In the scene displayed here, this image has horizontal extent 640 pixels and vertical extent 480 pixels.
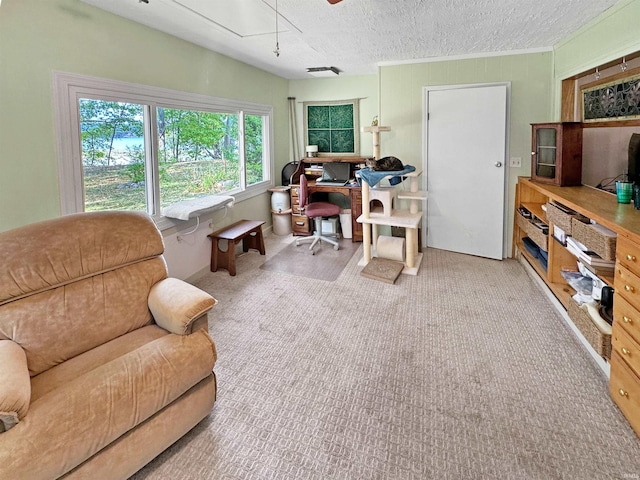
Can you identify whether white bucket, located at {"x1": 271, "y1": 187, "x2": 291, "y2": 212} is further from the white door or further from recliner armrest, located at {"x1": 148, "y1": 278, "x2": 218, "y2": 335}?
recliner armrest, located at {"x1": 148, "y1": 278, "x2": 218, "y2": 335}

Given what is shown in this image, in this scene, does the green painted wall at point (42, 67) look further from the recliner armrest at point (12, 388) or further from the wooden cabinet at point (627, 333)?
the wooden cabinet at point (627, 333)

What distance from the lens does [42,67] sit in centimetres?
253

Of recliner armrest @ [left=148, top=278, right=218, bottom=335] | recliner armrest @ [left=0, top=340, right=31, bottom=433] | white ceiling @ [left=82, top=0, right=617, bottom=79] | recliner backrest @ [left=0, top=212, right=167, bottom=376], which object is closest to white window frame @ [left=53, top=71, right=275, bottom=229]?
white ceiling @ [left=82, top=0, right=617, bottom=79]

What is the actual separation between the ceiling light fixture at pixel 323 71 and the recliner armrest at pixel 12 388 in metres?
4.70

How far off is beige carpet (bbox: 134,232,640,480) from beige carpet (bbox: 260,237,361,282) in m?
0.68

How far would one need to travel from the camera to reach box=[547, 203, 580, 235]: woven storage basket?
2.74m

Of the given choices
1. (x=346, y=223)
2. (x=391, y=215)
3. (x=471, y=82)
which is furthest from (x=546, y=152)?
(x=346, y=223)

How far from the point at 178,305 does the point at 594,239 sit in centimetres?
238

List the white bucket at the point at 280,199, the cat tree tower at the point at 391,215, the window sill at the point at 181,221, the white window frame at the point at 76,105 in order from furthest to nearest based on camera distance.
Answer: the white bucket at the point at 280,199
the cat tree tower at the point at 391,215
the window sill at the point at 181,221
the white window frame at the point at 76,105

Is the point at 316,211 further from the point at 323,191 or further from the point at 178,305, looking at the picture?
the point at 178,305

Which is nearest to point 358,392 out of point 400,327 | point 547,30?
point 400,327

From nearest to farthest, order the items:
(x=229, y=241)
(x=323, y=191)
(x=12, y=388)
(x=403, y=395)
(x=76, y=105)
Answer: (x=12, y=388)
(x=403, y=395)
(x=76, y=105)
(x=229, y=241)
(x=323, y=191)

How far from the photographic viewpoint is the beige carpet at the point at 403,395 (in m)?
1.74

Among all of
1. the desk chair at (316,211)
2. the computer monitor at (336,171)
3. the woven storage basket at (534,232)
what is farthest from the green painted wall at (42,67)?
the woven storage basket at (534,232)
